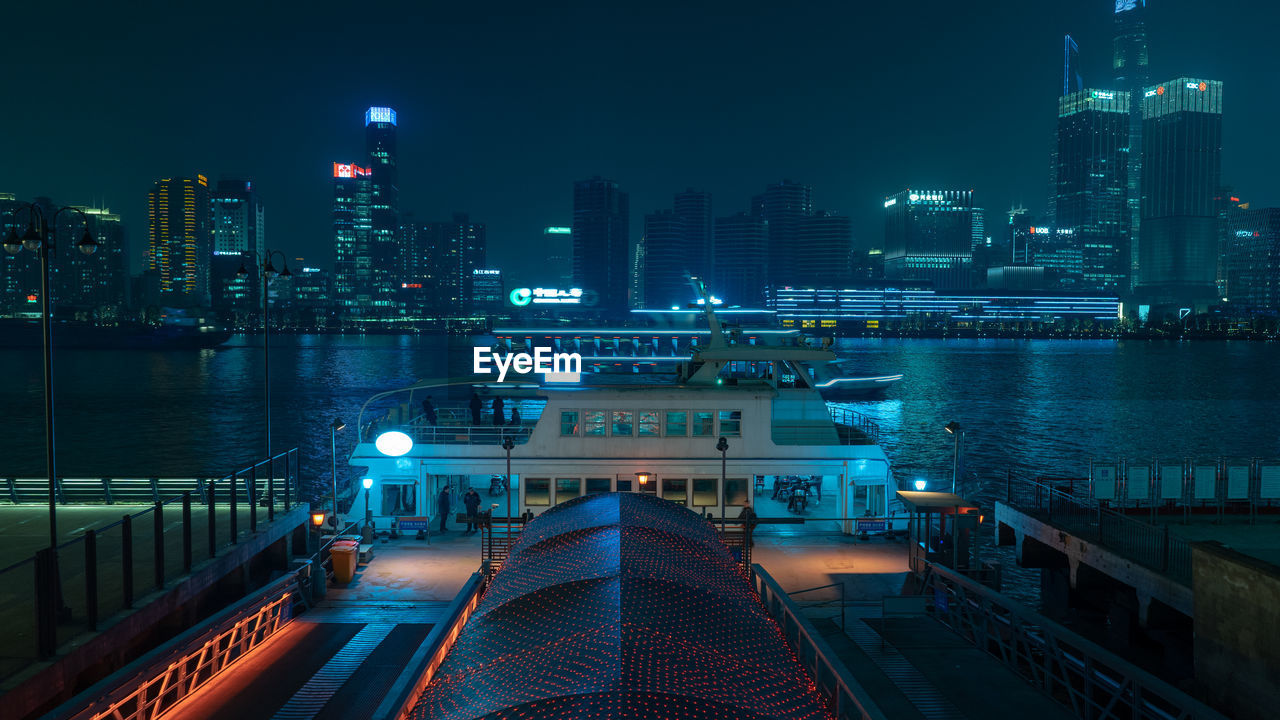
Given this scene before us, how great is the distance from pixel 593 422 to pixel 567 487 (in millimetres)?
2195

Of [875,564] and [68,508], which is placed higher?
[68,508]

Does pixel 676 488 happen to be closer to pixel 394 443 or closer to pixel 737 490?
pixel 737 490

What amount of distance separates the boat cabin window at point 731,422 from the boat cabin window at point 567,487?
4.86 meters

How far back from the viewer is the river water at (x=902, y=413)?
59.3m

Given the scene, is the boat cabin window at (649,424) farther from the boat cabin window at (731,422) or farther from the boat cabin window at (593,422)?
the boat cabin window at (731,422)

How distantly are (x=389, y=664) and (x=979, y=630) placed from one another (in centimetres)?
1141

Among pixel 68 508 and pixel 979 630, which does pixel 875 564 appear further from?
pixel 68 508

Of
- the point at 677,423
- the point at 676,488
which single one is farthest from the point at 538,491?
the point at 677,423

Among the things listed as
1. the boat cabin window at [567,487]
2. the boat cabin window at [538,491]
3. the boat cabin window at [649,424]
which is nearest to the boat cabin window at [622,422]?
the boat cabin window at [649,424]

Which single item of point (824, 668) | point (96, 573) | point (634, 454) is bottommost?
point (824, 668)

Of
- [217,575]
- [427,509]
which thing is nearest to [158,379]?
[427,509]

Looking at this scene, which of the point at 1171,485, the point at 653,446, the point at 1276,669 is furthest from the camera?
the point at 653,446

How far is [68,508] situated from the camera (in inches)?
795

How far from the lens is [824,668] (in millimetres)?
11141
